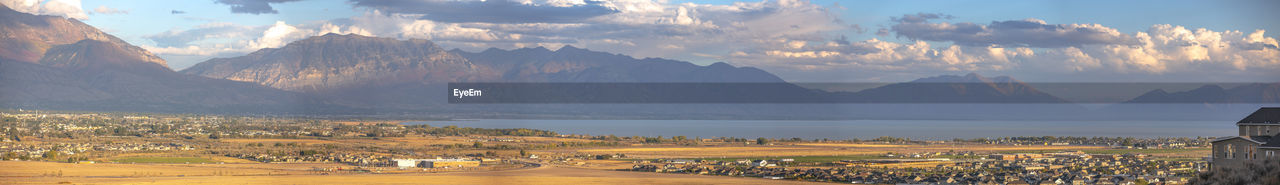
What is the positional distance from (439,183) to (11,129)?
→ 69.1 m

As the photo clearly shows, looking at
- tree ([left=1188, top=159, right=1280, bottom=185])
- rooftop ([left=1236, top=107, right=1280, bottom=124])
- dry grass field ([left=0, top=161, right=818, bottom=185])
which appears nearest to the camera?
tree ([left=1188, top=159, right=1280, bottom=185])

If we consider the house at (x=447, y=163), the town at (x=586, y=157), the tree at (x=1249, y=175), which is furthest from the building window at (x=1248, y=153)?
the house at (x=447, y=163)

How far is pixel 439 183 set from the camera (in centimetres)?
4950

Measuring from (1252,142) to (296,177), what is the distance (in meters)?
38.4

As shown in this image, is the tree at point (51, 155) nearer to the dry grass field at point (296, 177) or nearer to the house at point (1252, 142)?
the dry grass field at point (296, 177)

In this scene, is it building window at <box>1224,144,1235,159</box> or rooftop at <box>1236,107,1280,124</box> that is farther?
rooftop at <box>1236,107,1280,124</box>

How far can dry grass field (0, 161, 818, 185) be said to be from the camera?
49.5 metres

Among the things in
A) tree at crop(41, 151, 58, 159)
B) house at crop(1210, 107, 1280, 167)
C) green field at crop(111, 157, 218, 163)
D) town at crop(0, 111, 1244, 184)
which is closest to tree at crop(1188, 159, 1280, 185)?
house at crop(1210, 107, 1280, 167)

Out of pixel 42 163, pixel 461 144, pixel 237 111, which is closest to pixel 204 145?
pixel 461 144

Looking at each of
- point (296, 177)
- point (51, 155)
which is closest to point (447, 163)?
point (296, 177)

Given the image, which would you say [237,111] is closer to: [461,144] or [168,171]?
[461,144]

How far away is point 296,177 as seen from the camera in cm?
5269

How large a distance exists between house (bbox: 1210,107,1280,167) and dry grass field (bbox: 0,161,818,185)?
18.9m

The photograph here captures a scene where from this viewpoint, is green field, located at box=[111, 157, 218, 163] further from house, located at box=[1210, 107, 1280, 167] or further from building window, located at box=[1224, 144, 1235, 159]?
building window, located at box=[1224, 144, 1235, 159]
